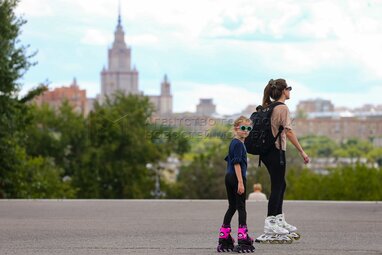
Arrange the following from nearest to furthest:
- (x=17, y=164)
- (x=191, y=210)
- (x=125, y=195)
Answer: (x=191, y=210)
(x=17, y=164)
(x=125, y=195)

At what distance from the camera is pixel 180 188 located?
3713 inches

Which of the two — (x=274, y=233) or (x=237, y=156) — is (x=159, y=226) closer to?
(x=274, y=233)

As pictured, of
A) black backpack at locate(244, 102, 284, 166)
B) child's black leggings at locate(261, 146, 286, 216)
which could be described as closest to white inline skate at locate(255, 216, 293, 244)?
child's black leggings at locate(261, 146, 286, 216)

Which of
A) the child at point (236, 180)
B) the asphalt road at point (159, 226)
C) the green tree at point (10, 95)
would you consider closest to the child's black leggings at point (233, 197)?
the child at point (236, 180)

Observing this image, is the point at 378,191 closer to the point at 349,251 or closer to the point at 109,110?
the point at 109,110

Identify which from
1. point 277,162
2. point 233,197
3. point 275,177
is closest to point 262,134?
point 277,162

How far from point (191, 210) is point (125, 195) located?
197 feet

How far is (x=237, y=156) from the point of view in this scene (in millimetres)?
11992

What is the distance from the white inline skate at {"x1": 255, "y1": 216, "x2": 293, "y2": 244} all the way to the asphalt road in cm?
11

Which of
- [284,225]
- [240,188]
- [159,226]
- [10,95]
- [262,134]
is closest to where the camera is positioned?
[240,188]

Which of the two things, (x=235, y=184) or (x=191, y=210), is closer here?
(x=235, y=184)

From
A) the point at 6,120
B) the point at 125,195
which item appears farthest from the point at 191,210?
the point at 125,195

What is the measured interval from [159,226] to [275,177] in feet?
12.6

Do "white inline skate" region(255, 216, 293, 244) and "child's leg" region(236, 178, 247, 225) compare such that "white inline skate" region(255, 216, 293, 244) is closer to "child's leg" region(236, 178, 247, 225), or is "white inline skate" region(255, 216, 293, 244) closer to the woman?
the woman
